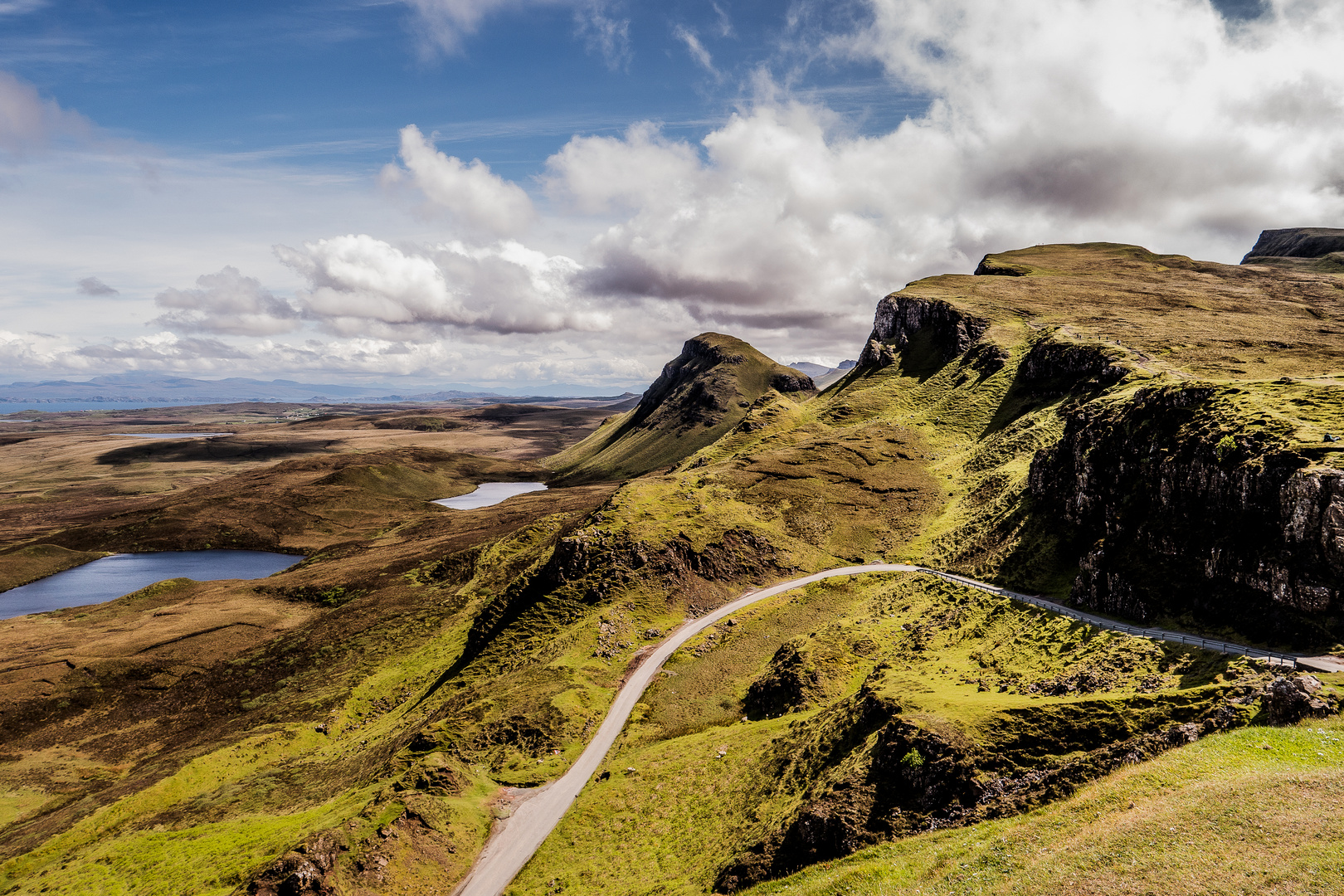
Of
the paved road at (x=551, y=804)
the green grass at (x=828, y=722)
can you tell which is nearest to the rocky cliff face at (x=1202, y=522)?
the green grass at (x=828, y=722)

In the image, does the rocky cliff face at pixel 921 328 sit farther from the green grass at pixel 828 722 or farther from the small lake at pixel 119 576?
the small lake at pixel 119 576

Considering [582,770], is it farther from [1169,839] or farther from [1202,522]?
[1202,522]

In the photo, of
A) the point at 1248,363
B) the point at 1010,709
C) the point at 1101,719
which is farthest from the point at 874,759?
the point at 1248,363

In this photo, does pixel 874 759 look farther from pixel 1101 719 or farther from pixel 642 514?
pixel 642 514

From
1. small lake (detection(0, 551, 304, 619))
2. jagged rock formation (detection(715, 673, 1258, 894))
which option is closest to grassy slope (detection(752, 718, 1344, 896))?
jagged rock formation (detection(715, 673, 1258, 894))

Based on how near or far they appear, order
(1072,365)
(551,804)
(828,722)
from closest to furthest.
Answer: (828,722) < (551,804) < (1072,365)

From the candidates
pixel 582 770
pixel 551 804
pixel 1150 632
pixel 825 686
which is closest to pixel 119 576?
pixel 582 770

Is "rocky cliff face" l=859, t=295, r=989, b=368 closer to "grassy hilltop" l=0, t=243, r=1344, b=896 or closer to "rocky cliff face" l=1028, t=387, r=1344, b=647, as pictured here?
"grassy hilltop" l=0, t=243, r=1344, b=896
